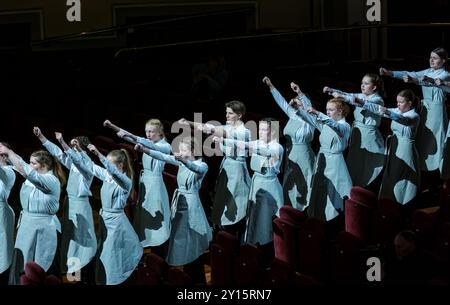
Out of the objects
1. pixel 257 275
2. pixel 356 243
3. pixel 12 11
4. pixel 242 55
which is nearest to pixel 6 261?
pixel 257 275

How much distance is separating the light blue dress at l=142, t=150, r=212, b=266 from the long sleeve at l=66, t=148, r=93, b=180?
0.39 metres

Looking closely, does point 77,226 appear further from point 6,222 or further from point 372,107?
point 372,107

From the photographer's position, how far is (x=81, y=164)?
221 inches

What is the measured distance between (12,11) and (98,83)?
1.22 m

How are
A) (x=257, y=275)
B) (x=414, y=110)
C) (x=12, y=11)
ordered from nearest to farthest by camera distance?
(x=257, y=275) < (x=414, y=110) < (x=12, y=11)

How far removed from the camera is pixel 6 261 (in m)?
5.76

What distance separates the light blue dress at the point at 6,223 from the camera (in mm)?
5727

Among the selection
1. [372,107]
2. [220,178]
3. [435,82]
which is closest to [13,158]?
[220,178]

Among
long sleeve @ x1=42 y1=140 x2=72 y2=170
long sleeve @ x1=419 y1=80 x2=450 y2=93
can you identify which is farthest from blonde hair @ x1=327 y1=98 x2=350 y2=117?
long sleeve @ x1=42 y1=140 x2=72 y2=170

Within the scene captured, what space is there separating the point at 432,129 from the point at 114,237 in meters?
1.80

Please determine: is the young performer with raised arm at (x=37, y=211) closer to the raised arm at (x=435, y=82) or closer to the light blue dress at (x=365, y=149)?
the light blue dress at (x=365, y=149)

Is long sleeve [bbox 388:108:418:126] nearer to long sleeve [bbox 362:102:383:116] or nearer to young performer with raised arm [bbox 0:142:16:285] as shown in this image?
long sleeve [bbox 362:102:383:116]

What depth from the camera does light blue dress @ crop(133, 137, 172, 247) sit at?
5941 millimetres

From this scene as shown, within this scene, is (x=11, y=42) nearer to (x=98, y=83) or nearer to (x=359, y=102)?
(x=98, y=83)
